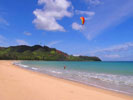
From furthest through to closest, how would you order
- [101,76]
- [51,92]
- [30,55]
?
[30,55], [101,76], [51,92]

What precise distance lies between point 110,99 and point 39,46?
18673cm

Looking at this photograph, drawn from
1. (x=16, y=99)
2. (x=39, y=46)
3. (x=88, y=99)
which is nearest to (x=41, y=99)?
(x=16, y=99)

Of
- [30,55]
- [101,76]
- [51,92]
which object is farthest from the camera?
[30,55]

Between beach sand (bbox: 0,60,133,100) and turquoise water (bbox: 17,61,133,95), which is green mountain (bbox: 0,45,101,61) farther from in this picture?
beach sand (bbox: 0,60,133,100)

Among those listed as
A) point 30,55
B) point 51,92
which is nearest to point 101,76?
point 51,92

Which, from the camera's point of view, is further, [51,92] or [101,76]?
[101,76]

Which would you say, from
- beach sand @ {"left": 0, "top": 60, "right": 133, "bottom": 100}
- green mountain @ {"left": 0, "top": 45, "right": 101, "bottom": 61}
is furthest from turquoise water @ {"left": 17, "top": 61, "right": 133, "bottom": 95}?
green mountain @ {"left": 0, "top": 45, "right": 101, "bottom": 61}

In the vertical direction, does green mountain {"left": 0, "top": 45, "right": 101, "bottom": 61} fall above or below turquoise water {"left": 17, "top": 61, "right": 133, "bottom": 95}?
above

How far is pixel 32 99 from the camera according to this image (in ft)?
12.6

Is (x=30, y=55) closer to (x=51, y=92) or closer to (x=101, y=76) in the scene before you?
(x=101, y=76)

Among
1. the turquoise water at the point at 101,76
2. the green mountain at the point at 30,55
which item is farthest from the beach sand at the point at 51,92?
the green mountain at the point at 30,55

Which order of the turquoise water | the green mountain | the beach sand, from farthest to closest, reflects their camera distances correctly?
the green mountain → the turquoise water → the beach sand

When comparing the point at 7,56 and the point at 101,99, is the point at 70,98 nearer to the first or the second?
the point at 101,99

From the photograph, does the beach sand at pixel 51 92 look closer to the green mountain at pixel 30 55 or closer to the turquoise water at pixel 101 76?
the turquoise water at pixel 101 76
